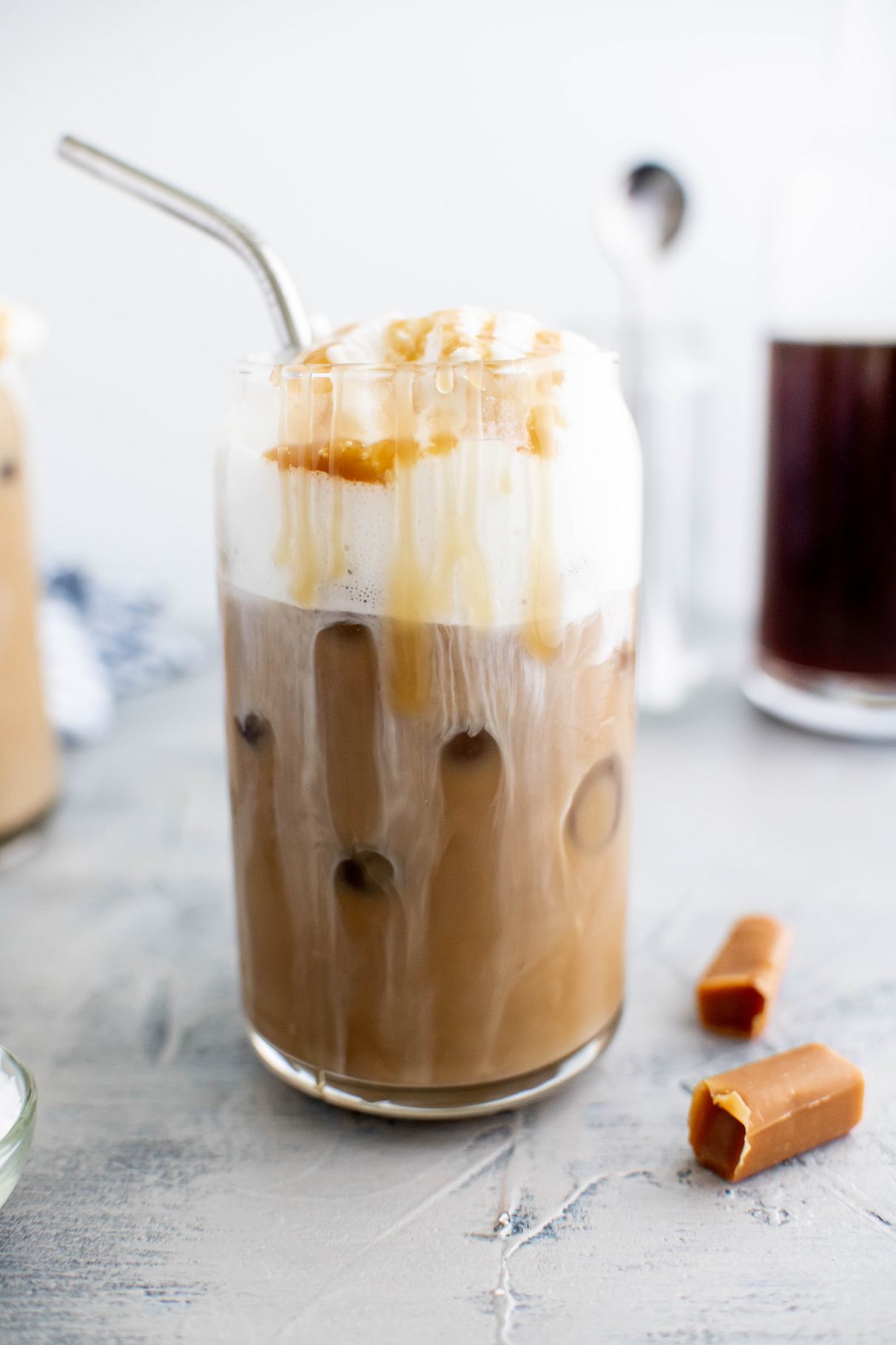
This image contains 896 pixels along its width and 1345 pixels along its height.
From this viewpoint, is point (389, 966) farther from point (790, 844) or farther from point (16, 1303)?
point (790, 844)

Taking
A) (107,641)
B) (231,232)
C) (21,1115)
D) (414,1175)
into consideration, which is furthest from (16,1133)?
(107,641)

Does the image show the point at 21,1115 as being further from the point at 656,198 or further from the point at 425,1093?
the point at 656,198

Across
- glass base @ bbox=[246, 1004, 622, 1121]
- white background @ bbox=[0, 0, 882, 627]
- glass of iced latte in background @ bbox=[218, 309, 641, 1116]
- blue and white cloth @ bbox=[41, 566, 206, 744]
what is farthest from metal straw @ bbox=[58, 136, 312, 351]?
white background @ bbox=[0, 0, 882, 627]

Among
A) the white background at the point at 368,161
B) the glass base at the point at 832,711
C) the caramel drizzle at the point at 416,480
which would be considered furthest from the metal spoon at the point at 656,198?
the caramel drizzle at the point at 416,480

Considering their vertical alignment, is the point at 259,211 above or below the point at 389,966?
above

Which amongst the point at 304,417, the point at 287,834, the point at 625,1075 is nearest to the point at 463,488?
the point at 304,417

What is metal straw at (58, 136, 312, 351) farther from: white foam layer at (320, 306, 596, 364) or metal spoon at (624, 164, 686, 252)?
→ metal spoon at (624, 164, 686, 252)

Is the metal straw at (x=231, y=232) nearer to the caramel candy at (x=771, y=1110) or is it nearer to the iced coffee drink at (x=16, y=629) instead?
the iced coffee drink at (x=16, y=629)
